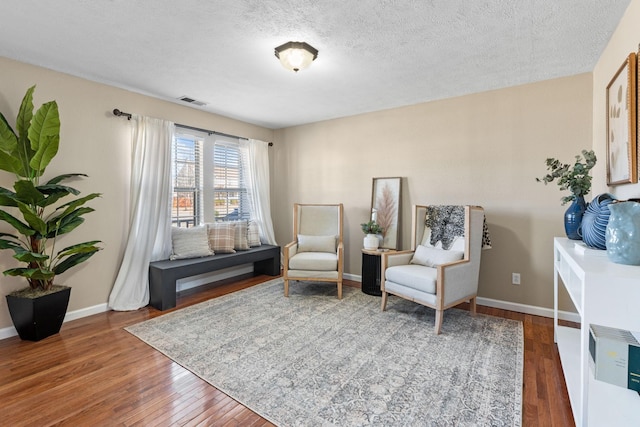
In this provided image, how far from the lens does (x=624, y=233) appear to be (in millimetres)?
1298

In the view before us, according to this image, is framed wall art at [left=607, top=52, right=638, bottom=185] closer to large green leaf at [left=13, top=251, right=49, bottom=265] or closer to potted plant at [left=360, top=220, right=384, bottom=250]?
potted plant at [left=360, top=220, right=384, bottom=250]

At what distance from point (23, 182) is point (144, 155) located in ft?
4.11

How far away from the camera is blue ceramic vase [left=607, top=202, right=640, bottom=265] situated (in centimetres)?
127

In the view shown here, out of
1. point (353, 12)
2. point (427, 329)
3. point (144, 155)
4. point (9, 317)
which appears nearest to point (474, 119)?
point (353, 12)

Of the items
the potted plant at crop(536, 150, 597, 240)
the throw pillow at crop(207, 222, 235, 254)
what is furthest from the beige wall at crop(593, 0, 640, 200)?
the throw pillow at crop(207, 222, 235, 254)

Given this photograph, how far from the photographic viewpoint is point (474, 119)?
335cm

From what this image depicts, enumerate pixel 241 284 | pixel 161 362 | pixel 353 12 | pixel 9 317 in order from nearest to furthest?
pixel 353 12 < pixel 161 362 < pixel 9 317 < pixel 241 284

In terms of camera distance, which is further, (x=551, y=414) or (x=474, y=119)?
(x=474, y=119)

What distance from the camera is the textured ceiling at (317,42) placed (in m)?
1.86

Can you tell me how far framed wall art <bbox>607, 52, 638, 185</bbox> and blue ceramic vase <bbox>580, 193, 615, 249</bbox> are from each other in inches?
7.9

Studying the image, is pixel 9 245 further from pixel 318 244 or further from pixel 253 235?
pixel 318 244

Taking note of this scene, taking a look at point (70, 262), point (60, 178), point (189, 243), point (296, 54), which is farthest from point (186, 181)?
point (296, 54)

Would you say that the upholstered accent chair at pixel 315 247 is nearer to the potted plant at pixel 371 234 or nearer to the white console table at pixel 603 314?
the potted plant at pixel 371 234

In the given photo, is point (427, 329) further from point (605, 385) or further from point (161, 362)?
point (161, 362)
